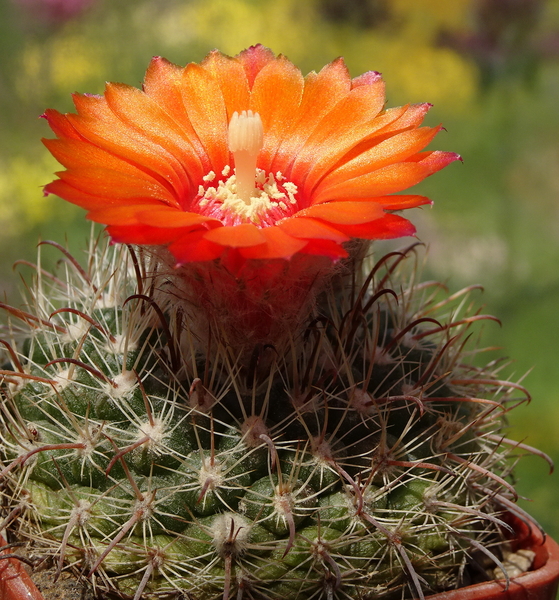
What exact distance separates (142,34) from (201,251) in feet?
4.53

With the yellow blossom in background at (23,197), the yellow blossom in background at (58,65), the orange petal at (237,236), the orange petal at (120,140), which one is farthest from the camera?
the yellow blossom in background at (58,65)

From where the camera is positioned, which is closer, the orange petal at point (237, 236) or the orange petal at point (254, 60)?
the orange petal at point (237, 236)

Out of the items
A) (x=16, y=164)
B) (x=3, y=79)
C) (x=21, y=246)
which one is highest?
(x=3, y=79)

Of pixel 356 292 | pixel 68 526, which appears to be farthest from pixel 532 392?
pixel 68 526

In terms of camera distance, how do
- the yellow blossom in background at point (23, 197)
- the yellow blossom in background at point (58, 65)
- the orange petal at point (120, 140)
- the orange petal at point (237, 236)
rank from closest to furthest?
the orange petal at point (237, 236) < the orange petal at point (120, 140) < the yellow blossom in background at point (23, 197) < the yellow blossom in background at point (58, 65)

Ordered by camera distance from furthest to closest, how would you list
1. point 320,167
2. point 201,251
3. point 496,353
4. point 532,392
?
1. point 496,353
2. point 532,392
3. point 320,167
4. point 201,251

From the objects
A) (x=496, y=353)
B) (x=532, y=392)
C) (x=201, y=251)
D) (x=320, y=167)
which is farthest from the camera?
(x=496, y=353)

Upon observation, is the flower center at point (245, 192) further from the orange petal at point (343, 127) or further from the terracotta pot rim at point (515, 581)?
the terracotta pot rim at point (515, 581)

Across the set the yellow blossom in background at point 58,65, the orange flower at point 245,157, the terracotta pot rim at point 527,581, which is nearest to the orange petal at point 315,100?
the orange flower at point 245,157

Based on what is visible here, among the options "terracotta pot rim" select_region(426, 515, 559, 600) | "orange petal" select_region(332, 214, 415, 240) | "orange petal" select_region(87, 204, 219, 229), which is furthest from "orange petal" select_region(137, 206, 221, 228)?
"terracotta pot rim" select_region(426, 515, 559, 600)

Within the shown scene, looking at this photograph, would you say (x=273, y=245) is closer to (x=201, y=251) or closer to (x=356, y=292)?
(x=201, y=251)

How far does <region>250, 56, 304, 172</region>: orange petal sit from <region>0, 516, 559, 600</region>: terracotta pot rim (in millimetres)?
431

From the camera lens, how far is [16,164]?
1.55 m

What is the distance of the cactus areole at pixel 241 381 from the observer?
21.9 inches
